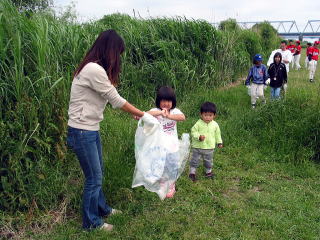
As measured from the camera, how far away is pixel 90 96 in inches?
97.7

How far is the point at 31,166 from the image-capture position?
2895 millimetres

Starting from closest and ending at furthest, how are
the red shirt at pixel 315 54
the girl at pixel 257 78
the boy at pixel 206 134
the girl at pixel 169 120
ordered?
1. the girl at pixel 169 120
2. the boy at pixel 206 134
3. the girl at pixel 257 78
4. the red shirt at pixel 315 54

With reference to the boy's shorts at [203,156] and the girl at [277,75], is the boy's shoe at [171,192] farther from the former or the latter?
the girl at [277,75]

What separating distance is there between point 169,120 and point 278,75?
4659mm

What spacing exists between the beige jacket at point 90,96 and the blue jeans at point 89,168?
0.26 feet

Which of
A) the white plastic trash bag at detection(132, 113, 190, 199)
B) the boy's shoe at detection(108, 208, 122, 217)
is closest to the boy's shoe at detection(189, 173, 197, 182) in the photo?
the white plastic trash bag at detection(132, 113, 190, 199)

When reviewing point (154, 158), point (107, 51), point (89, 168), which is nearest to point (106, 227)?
point (89, 168)

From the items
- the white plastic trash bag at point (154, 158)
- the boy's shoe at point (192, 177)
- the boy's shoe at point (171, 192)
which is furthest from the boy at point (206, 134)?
the white plastic trash bag at point (154, 158)

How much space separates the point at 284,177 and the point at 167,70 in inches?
140

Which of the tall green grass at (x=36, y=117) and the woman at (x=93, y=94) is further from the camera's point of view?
the tall green grass at (x=36, y=117)

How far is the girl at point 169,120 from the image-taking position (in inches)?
121

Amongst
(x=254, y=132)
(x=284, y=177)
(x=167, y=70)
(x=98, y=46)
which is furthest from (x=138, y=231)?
(x=167, y=70)

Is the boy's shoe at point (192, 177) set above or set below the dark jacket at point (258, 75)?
below

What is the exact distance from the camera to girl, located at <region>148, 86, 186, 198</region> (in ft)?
10.1
